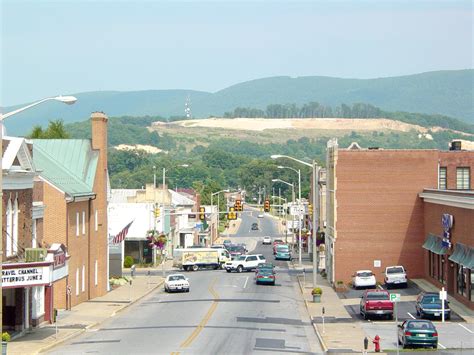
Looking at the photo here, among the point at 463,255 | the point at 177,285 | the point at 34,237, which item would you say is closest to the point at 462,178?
the point at 463,255

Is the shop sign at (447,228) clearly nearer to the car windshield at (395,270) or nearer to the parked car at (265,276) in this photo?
the car windshield at (395,270)

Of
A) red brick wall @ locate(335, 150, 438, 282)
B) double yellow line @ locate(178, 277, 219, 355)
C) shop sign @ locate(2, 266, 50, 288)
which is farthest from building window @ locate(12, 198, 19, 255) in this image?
red brick wall @ locate(335, 150, 438, 282)

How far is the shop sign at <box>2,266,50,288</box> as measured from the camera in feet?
151

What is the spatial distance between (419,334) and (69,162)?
107 feet

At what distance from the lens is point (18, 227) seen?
164 ft

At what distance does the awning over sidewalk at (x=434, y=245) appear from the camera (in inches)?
2721

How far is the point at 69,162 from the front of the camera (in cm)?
7019

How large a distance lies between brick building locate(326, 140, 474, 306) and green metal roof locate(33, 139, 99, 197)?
19815 millimetres

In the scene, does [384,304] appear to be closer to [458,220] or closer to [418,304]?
[418,304]

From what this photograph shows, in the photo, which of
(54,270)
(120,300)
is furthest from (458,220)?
(54,270)

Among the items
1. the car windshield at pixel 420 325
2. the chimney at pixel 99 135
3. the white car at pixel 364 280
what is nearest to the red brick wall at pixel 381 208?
the white car at pixel 364 280

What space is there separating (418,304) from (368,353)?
14.3 meters

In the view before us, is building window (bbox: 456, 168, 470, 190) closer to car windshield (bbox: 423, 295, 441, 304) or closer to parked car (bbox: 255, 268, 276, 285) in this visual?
parked car (bbox: 255, 268, 276, 285)

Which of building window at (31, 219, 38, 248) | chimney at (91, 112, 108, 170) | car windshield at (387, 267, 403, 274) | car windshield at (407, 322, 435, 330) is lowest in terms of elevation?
car windshield at (407, 322, 435, 330)
